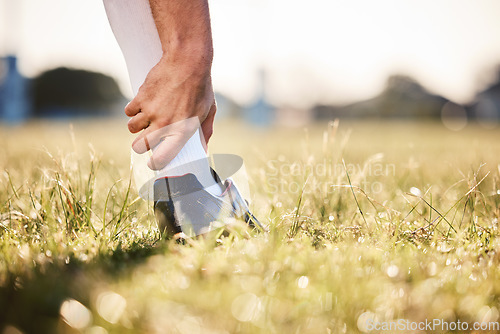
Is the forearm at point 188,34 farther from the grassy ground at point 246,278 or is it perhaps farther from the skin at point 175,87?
the grassy ground at point 246,278

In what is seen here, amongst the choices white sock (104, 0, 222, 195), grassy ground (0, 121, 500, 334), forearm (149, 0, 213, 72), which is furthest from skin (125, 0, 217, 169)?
grassy ground (0, 121, 500, 334)

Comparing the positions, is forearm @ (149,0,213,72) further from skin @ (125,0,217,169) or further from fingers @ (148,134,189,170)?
fingers @ (148,134,189,170)

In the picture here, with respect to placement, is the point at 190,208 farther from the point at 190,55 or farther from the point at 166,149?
the point at 190,55

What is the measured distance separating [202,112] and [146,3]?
539mm

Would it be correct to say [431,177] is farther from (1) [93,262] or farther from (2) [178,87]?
(1) [93,262]

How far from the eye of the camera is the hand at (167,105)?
1.42 metres

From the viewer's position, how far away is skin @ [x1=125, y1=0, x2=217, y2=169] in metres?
1.42

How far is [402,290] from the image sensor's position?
3.29ft

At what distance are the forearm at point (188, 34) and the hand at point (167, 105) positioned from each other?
0.03 ft

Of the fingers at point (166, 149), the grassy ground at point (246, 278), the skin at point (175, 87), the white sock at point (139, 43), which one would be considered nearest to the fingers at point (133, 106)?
the skin at point (175, 87)

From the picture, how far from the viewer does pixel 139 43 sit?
1688mm

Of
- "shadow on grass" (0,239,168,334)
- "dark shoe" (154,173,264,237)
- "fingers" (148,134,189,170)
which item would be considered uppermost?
"fingers" (148,134,189,170)

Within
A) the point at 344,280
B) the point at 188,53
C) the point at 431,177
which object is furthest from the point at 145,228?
the point at 431,177

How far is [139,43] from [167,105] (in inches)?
17.0
